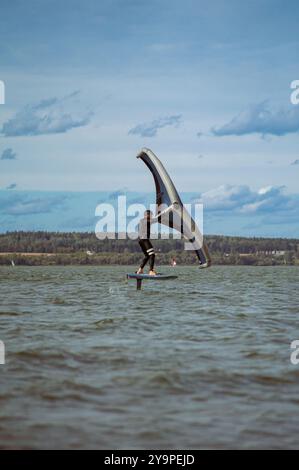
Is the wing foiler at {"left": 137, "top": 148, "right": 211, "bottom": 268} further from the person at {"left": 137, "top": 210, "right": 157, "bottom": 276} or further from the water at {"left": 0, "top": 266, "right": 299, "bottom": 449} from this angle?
the water at {"left": 0, "top": 266, "right": 299, "bottom": 449}

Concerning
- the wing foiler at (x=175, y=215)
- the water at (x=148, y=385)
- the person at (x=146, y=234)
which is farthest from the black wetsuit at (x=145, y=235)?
the water at (x=148, y=385)

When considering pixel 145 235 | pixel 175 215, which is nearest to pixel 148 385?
pixel 145 235

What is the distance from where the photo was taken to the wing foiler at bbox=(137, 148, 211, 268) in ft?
111

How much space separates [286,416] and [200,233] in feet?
78.7

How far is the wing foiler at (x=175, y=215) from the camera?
33.9 meters

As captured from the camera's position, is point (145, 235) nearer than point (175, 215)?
Yes

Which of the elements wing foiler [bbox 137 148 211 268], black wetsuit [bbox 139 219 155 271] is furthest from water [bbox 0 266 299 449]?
wing foiler [bbox 137 148 211 268]

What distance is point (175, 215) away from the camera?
34.7m

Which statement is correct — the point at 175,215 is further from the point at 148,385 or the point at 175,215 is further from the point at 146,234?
the point at 148,385

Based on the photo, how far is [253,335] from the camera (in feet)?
64.4

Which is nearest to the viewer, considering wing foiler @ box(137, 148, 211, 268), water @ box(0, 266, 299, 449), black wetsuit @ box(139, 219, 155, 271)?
water @ box(0, 266, 299, 449)

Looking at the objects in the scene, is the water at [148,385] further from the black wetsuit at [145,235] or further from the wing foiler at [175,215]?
the wing foiler at [175,215]

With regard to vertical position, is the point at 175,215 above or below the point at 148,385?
above

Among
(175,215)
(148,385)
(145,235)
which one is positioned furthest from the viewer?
(175,215)
